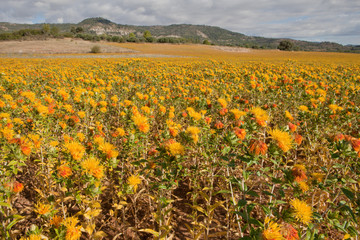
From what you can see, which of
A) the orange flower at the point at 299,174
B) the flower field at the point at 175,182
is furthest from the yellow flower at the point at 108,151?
the orange flower at the point at 299,174

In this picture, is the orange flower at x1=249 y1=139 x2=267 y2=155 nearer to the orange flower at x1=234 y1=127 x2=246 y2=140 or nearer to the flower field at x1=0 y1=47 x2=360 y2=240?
the flower field at x1=0 y1=47 x2=360 y2=240

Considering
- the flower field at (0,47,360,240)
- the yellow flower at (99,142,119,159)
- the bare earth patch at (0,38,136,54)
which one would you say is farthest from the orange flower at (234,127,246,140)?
the bare earth patch at (0,38,136,54)

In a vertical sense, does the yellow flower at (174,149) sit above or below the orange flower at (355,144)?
below

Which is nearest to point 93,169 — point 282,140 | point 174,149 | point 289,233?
point 174,149

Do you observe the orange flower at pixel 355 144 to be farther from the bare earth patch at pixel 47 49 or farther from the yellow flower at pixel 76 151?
the bare earth patch at pixel 47 49

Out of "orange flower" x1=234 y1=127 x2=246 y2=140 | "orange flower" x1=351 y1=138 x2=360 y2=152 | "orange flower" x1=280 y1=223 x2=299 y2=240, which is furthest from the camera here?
"orange flower" x1=234 y1=127 x2=246 y2=140

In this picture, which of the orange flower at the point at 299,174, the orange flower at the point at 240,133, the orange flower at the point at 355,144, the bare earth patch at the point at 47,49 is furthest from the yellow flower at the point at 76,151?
the bare earth patch at the point at 47,49

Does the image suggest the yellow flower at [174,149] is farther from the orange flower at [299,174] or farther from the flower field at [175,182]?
the orange flower at [299,174]

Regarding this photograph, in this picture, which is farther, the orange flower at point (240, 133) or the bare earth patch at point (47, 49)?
the bare earth patch at point (47, 49)

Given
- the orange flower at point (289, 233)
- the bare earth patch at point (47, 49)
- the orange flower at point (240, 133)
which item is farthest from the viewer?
the bare earth patch at point (47, 49)

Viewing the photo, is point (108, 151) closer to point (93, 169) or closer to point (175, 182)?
point (93, 169)

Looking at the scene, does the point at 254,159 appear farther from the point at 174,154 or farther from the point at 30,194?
the point at 30,194

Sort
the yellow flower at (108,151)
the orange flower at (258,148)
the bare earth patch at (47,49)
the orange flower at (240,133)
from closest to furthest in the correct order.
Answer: the orange flower at (258,148)
the orange flower at (240,133)
the yellow flower at (108,151)
the bare earth patch at (47,49)

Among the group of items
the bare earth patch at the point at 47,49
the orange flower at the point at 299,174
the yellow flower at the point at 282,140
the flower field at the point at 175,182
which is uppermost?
the bare earth patch at the point at 47,49
